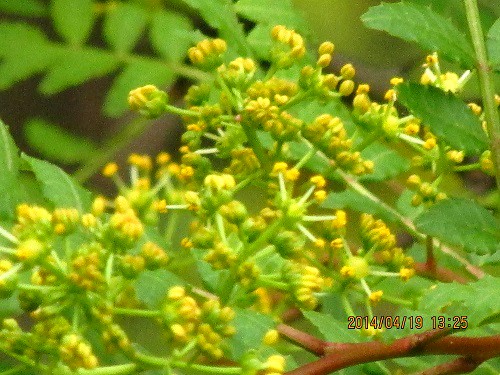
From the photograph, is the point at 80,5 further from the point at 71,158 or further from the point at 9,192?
the point at 9,192

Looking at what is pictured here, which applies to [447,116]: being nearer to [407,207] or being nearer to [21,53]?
[407,207]

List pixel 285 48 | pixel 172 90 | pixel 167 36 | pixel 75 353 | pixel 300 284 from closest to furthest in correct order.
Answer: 1. pixel 75 353
2. pixel 300 284
3. pixel 285 48
4. pixel 167 36
5. pixel 172 90

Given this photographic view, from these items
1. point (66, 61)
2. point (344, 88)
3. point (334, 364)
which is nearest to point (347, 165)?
point (344, 88)

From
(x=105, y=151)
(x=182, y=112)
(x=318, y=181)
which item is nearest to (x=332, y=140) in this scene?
(x=318, y=181)

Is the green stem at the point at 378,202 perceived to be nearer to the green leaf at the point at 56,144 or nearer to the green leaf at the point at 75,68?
the green leaf at the point at 75,68
